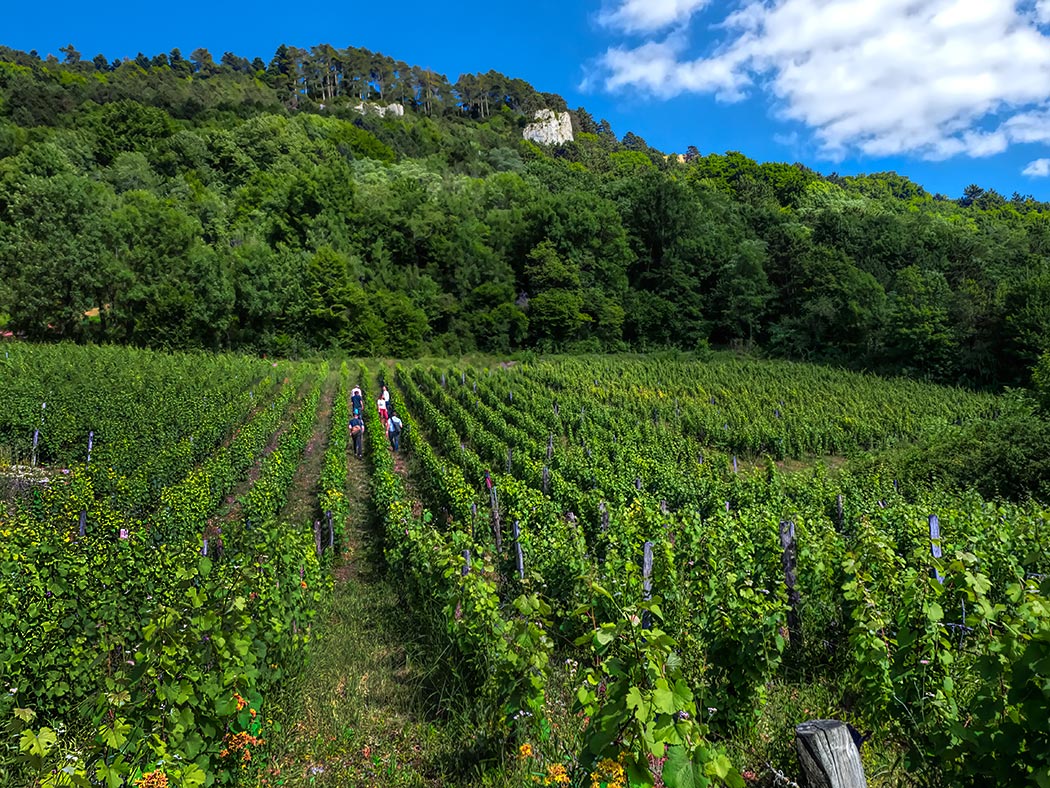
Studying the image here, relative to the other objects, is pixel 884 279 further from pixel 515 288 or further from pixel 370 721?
pixel 370 721

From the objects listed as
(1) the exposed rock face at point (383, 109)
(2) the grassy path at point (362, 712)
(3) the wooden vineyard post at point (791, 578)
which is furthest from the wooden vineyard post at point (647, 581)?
(1) the exposed rock face at point (383, 109)

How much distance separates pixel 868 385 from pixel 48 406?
32.9 metres

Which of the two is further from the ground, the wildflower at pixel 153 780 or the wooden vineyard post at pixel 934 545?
the wooden vineyard post at pixel 934 545

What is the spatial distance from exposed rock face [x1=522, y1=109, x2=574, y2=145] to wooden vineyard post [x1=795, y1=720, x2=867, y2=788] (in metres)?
114

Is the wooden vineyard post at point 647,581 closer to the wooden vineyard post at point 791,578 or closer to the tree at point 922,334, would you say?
the wooden vineyard post at point 791,578

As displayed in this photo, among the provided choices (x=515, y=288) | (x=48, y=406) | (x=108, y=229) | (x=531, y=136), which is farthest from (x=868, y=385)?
(x=531, y=136)

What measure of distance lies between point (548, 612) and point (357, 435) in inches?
559

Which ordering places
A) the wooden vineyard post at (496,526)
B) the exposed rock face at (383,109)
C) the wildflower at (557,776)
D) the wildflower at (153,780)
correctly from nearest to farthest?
the wildflower at (153,780)
the wildflower at (557,776)
the wooden vineyard post at (496,526)
the exposed rock face at (383,109)

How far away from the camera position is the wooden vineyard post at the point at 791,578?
615 centimetres

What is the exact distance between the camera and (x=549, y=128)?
112312mm

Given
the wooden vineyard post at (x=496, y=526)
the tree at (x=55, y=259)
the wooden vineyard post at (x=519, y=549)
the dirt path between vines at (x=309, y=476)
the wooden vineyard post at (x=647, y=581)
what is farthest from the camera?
the tree at (x=55, y=259)

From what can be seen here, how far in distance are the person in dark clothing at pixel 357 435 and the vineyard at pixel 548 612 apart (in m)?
1.91

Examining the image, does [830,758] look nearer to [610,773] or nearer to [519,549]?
[610,773]

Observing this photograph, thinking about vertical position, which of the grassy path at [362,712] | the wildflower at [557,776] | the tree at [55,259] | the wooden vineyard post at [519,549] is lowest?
the grassy path at [362,712]
